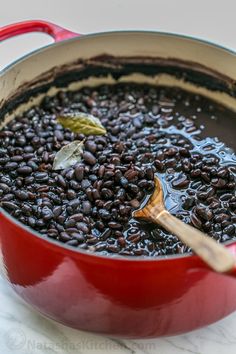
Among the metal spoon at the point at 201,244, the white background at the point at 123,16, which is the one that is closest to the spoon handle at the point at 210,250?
the metal spoon at the point at 201,244

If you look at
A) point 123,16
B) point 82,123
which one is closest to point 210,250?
point 82,123

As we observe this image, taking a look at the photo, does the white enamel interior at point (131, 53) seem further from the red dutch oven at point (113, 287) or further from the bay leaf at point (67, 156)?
the red dutch oven at point (113, 287)

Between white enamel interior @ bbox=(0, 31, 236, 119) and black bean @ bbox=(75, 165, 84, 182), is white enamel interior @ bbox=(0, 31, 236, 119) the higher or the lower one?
the higher one

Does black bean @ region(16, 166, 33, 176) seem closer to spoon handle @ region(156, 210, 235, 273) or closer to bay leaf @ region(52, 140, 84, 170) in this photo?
bay leaf @ region(52, 140, 84, 170)

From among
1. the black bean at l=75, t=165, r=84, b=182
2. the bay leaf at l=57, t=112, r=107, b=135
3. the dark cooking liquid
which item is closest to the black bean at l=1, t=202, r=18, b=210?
the dark cooking liquid

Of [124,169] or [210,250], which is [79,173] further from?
[210,250]
